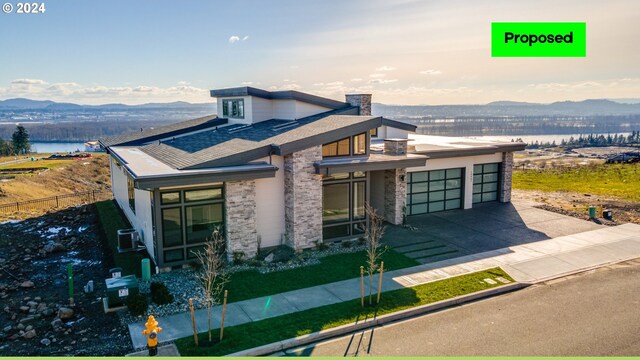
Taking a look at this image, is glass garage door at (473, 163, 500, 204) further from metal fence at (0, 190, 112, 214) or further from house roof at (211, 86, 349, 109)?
metal fence at (0, 190, 112, 214)

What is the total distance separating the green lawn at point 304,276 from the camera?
15.9 m

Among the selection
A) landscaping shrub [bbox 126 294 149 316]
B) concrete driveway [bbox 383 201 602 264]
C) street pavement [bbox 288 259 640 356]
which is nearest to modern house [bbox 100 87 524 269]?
concrete driveway [bbox 383 201 602 264]

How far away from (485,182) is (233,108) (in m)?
16.1

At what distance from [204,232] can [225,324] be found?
5522 millimetres

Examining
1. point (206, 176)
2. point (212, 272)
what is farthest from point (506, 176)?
point (212, 272)

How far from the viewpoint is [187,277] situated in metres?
17.0

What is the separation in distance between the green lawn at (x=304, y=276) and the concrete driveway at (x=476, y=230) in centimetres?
142

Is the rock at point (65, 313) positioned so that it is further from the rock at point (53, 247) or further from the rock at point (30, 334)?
the rock at point (53, 247)

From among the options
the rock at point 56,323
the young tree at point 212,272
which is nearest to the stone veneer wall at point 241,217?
the young tree at point 212,272

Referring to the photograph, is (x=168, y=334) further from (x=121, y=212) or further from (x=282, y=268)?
(x=121, y=212)

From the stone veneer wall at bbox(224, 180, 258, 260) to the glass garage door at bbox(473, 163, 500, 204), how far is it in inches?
612

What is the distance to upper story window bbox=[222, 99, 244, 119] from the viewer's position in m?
28.2

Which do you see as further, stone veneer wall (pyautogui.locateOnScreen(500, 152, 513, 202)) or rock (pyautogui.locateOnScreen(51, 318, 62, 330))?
stone veneer wall (pyautogui.locateOnScreen(500, 152, 513, 202))

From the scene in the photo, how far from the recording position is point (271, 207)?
1978cm
